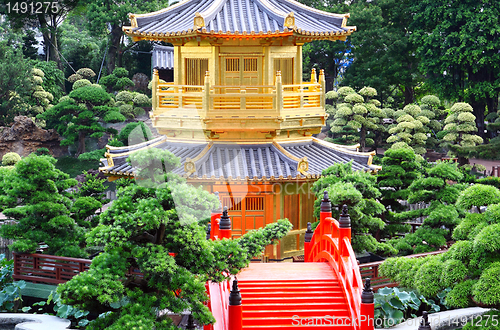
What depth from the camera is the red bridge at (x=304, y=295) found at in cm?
1156

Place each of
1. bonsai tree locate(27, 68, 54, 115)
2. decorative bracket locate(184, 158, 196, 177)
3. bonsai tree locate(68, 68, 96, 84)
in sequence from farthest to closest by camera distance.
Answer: bonsai tree locate(68, 68, 96, 84)
bonsai tree locate(27, 68, 54, 115)
decorative bracket locate(184, 158, 196, 177)

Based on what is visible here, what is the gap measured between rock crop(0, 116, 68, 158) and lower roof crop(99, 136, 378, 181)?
1890 centimetres

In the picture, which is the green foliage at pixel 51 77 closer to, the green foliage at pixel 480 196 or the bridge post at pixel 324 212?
the bridge post at pixel 324 212

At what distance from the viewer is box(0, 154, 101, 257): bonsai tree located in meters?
16.0

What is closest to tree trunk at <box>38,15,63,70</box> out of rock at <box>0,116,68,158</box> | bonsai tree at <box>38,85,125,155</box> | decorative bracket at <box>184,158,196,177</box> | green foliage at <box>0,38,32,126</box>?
green foliage at <box>0,38,32,126</box>

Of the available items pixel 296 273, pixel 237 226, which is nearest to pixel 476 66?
pixel 237 226

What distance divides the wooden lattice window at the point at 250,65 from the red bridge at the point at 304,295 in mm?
6485

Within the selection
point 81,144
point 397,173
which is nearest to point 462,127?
point 397,173

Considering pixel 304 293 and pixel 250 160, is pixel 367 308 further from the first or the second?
pixel 250 160

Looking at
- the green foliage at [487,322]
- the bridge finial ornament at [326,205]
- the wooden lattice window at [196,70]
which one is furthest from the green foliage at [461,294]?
the wooden lattice window at [196,70]

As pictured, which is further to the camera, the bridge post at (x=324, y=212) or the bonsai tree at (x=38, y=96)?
the bonsai tree at (x=38, y=96)

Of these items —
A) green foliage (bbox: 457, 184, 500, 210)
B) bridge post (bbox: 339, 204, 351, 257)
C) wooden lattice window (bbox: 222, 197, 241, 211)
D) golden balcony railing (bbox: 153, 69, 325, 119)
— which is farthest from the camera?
golden balcony railing (bbox: 153, 69, 325, 119)

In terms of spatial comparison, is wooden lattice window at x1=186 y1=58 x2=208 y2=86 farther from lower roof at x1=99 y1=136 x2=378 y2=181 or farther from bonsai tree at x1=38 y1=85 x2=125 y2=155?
bonsai tree at x1=38 y1=85 x2=125 y2=155

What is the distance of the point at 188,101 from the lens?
19094 millimetres
